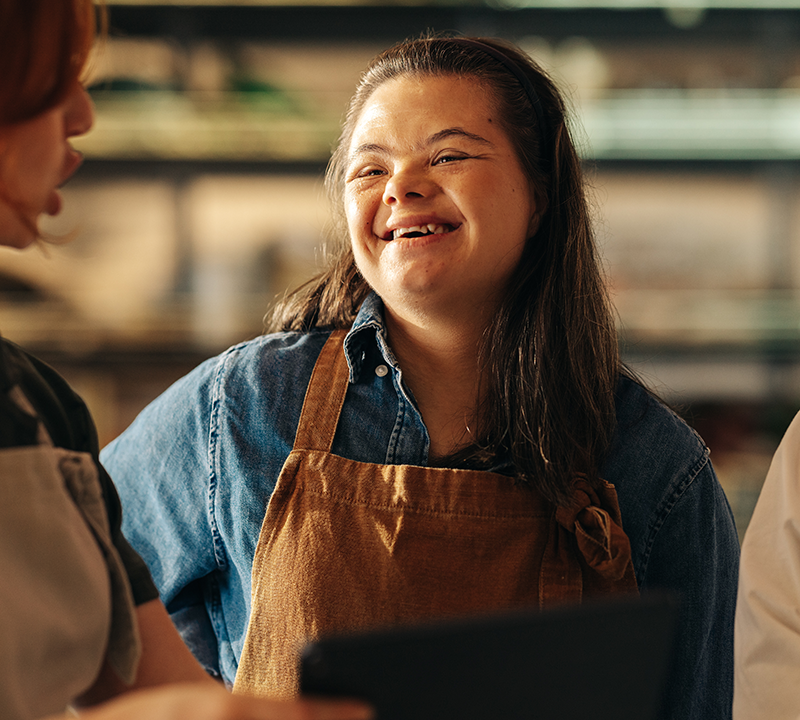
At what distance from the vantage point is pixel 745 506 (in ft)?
7.54

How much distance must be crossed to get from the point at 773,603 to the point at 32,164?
2.62 feet

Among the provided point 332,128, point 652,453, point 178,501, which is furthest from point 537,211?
point 332,128

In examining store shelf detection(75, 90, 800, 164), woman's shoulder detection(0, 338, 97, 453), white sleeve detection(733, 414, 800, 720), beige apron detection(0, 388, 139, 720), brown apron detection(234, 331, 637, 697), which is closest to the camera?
beige apron detection(0, 388, 139, 720)

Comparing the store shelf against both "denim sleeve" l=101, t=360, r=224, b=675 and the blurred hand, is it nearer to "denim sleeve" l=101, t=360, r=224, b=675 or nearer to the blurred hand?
"denim sleeve" l=101, t=360, r=224, b=675

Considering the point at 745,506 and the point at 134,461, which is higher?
the point at 134,461

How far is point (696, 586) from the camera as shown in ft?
3.64

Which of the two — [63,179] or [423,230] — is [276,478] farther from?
[63,179]

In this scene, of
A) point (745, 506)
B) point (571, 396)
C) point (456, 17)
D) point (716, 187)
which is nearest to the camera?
point (571, 396)

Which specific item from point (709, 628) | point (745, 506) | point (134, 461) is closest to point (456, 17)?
point (745, 506)

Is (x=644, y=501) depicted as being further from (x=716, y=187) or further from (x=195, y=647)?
(x=716, y=187)

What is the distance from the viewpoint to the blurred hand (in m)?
0.50

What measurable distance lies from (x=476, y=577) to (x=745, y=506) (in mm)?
1505

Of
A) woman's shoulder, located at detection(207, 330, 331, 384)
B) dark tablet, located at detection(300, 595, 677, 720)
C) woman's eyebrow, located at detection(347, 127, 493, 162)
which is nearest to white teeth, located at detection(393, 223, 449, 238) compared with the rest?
woman's eyebrow, located at detection(347, 127, 493, 162)

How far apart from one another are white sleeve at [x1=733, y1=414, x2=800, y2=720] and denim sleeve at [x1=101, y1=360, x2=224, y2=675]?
66cm
